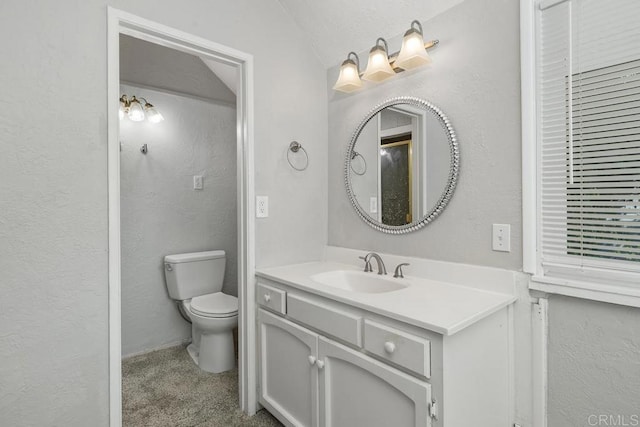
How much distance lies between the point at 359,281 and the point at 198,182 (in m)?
1.67

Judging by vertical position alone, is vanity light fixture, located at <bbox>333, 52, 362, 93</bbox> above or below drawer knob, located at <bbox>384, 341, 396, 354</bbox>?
above

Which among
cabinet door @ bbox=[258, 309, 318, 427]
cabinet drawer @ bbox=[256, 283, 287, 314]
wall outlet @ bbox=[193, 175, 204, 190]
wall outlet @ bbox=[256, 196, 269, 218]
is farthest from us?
wall outlet @ bbox=[193, 175, 204, 190]

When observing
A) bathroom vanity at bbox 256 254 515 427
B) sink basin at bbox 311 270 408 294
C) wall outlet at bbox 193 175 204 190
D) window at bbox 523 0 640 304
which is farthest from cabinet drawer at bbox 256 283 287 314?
wall outlet at bbox 193 175 204 190

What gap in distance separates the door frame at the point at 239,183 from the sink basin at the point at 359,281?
414 mm

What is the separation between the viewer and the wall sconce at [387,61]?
5.02ft

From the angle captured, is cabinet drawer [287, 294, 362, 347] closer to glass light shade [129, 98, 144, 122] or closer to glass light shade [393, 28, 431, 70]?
glass light shade [393, 28, 431, 70]

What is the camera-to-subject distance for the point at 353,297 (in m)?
1.31

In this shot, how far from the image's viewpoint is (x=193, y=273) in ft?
8.55

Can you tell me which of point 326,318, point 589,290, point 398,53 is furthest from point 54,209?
point 589,290

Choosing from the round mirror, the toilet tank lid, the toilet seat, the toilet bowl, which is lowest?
the toilet bowl

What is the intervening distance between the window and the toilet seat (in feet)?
5.84

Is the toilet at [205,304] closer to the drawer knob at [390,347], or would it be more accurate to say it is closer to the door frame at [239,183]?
the door frame at [239,183]

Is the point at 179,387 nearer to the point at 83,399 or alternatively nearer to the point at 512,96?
the point at 83,399

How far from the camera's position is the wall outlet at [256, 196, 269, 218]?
74.4 inches
